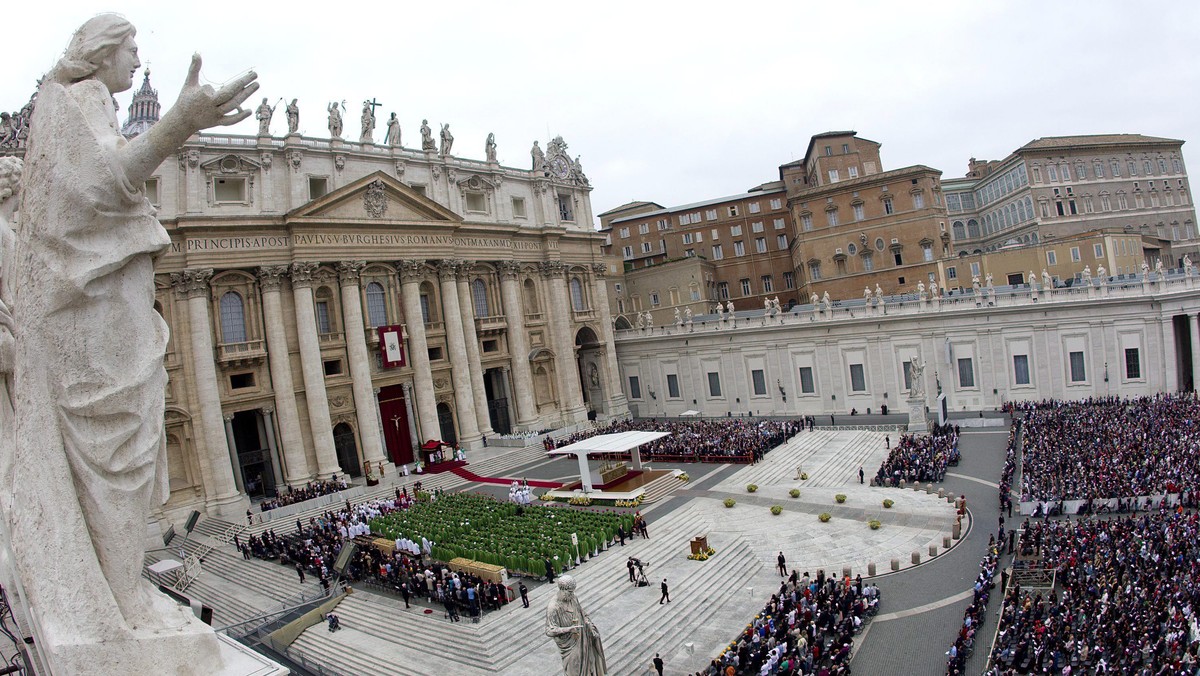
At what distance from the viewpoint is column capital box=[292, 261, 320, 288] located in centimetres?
4069

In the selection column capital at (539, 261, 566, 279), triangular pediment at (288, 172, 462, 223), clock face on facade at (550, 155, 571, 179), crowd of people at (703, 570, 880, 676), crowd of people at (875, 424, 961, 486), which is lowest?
crowd of people at (703, 570, 880, 676)

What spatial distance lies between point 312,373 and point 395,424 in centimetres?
665

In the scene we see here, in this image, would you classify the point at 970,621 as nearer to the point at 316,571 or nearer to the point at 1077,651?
the point at 1077,651

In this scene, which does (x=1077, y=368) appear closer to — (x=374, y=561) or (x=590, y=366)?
(x=590, y=366)

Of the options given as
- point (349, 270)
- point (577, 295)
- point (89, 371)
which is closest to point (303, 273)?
point (349, 270)

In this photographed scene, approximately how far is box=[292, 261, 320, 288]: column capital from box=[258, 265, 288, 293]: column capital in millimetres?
712

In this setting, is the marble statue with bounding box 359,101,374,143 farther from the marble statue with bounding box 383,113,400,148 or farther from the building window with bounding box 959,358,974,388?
the building window with bounding box 959,358,974,388

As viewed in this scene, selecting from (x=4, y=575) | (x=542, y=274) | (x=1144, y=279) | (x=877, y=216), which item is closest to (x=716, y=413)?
(x=542, y=274)

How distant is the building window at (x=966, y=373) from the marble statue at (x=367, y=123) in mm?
39921

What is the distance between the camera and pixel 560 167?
58.2m

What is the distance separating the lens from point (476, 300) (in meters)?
51.5

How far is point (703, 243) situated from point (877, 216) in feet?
64.3

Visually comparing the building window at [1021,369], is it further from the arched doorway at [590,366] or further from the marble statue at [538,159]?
the marble statue at [538,159]

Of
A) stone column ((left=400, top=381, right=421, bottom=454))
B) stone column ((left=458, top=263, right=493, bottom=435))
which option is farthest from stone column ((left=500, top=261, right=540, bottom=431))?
stone column ((left=400, top=381, right=421, bottom=454))
